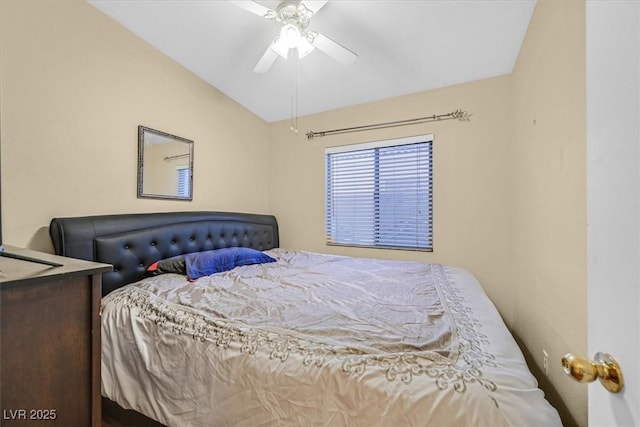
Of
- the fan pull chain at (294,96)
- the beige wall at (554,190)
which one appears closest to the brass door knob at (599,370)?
the beige wall at (554,190)

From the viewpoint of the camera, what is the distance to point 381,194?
9.22 feet

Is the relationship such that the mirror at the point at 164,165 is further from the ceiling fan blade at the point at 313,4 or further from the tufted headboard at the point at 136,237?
the ceiling fan blade at the point at 313,4

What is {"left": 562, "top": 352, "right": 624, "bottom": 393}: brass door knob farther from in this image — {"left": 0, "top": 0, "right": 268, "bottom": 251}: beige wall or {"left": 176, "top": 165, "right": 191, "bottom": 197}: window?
{"left": 176, "top": 165, "right": 191, "bottom": 197}: window

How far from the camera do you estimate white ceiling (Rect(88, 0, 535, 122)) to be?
172 cm

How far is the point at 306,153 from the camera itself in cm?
318

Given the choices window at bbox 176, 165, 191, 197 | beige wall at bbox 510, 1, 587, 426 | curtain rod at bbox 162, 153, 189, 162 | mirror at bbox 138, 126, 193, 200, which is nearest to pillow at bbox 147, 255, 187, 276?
mirror at bbox 138, 126, 193, 200

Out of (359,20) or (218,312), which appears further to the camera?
(359,20)

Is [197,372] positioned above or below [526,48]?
below

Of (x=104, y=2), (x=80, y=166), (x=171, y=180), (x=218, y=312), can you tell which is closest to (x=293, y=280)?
(x=218, y=312)

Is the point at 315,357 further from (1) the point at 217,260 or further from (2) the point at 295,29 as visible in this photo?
(2) the point at 295,29

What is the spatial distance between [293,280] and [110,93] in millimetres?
1862

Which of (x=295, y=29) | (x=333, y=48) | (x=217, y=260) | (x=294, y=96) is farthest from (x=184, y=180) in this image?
(x=333, y=48)

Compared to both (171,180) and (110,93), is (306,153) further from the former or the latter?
(110,93)

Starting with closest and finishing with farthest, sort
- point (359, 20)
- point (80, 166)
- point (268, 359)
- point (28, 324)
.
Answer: point (28, 324)
point (268, 359)
point (80, 166)
point (359, 20)
